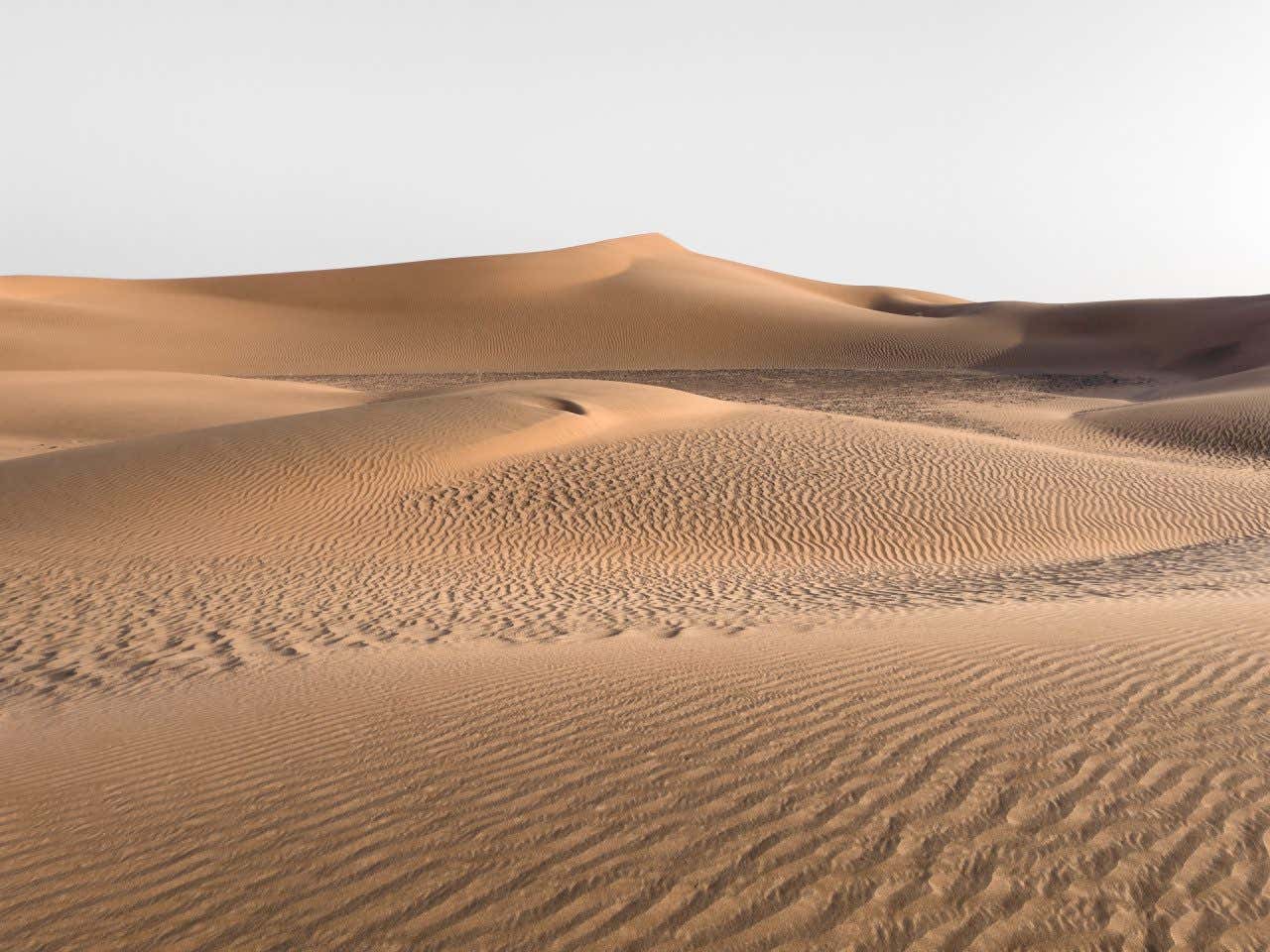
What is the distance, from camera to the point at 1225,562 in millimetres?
11234

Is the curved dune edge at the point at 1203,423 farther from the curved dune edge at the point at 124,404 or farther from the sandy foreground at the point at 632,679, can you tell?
the curved dune edge at the point at 124,404

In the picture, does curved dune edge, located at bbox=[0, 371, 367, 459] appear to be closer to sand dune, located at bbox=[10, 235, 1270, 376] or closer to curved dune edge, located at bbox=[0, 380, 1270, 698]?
curved dune edge, located at bbox=[0, 380, 1270, 698]

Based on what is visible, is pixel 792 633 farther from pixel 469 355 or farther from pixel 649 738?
pixel 469 355

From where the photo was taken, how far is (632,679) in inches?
→ 225

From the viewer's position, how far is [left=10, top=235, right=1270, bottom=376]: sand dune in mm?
48844

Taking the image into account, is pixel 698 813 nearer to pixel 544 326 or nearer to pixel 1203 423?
pixel 1203 423

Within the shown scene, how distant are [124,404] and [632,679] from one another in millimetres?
26872

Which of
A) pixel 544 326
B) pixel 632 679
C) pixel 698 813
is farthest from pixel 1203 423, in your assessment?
pixel 544 326

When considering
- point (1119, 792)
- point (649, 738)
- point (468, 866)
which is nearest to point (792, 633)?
point (649, 738)

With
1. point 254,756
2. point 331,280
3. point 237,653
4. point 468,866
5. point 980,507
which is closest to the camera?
point 468,866

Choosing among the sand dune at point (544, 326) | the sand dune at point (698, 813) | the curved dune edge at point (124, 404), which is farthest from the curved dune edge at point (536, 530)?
the sand dune at point (544, 326)

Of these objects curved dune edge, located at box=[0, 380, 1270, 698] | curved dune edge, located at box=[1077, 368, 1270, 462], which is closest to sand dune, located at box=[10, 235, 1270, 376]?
curved dune edge, located at box=[1077, 368, 1270, 462]

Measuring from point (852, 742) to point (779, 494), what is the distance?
11.0 meters

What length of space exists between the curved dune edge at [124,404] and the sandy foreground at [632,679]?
0.44 metres
